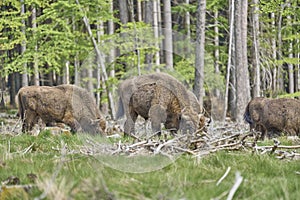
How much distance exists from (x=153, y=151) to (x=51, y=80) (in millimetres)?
26044

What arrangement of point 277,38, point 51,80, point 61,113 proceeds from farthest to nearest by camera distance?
point 51,80 → point 277,38 → point 61,113

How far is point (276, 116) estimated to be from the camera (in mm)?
10898

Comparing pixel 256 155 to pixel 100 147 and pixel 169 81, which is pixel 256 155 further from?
pixel 169 81

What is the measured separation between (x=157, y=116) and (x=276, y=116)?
3068 mm

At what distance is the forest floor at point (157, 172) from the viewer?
11.9 feet

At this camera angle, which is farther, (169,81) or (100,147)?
(169,81)

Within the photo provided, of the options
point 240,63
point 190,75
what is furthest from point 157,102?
point 240,63

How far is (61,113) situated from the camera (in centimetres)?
1170

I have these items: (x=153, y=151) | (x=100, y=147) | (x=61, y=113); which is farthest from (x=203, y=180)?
(x=61, y=113)

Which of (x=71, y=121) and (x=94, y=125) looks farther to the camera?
(x=71, y=121)

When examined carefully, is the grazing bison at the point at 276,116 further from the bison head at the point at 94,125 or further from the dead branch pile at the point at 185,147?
the dead branch pile at the point at 185,147

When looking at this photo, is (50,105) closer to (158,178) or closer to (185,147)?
(185,147)

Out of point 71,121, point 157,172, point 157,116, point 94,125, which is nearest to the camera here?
point 157,172

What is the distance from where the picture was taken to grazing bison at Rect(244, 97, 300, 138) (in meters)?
10.9
